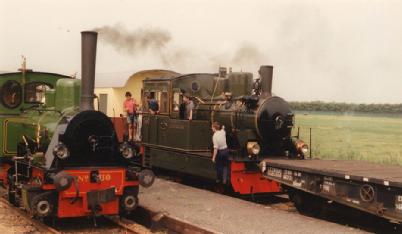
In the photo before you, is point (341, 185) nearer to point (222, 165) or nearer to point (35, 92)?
point (222, 165)

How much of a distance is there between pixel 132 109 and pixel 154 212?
7.10m

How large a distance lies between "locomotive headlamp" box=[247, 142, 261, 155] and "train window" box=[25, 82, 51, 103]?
15.1 ft

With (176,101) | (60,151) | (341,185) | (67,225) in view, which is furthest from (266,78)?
(67,225)

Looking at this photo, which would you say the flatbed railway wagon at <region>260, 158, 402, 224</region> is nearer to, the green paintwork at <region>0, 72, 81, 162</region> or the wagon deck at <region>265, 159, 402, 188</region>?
the wagon deck at <region>265, 159, 402, 188</region>

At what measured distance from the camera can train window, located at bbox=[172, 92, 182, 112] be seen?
1310 cm

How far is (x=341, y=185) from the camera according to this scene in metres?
8.31

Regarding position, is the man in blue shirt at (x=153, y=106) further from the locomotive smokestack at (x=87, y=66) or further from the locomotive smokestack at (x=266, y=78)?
the locomotive smokestack at (x=87, y=66)

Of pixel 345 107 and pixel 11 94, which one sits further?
pixel 345 107

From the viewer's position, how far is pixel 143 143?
14.5 meters

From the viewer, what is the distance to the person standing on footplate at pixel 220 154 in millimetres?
11164

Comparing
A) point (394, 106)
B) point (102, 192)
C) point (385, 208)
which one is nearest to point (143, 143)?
point (102, 192)

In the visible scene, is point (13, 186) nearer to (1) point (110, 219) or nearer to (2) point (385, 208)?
(1) point (110, 219)

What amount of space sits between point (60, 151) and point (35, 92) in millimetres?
3552

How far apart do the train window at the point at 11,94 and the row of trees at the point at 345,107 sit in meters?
75.8
